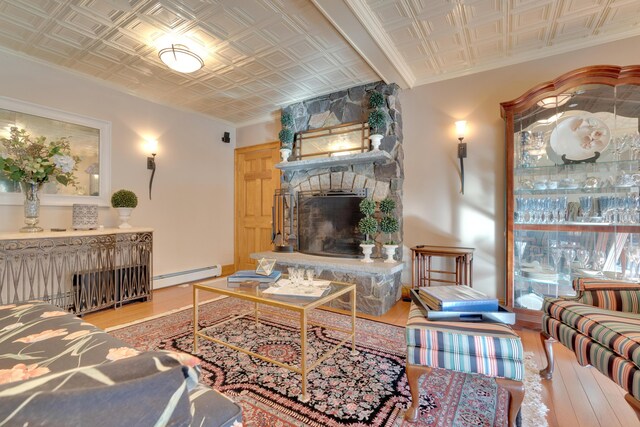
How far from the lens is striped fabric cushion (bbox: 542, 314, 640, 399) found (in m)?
1.17

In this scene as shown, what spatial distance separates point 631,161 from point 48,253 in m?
5.08

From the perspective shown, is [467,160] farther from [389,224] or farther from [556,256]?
[556,256]

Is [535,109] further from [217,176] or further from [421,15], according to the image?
[217,176]

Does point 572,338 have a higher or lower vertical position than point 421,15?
lower

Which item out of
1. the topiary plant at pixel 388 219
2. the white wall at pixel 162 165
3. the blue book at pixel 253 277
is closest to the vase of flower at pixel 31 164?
the white wall at pixel 162 165

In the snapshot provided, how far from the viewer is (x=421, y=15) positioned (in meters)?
2.28

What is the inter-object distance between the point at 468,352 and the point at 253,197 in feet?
12.9

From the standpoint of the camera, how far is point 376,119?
10.5 feet

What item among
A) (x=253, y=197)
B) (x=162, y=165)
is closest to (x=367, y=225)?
(x=253, y=197)

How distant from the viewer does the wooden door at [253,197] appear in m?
4.50

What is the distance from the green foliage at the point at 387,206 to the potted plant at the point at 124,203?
2897mm

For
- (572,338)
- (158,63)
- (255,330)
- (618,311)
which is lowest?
(255,330)

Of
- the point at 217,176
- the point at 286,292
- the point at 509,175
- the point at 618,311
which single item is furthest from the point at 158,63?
the point at 618,311

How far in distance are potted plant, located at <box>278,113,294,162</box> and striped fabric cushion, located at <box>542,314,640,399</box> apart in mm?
3200
